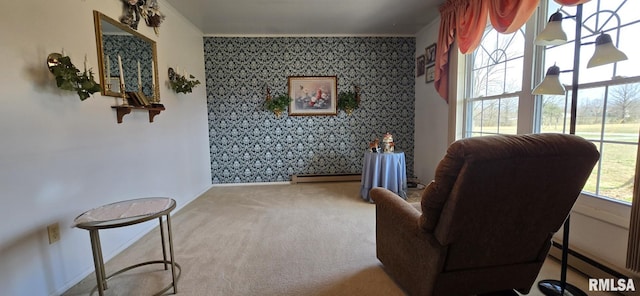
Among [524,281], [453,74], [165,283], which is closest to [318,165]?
[453,74]

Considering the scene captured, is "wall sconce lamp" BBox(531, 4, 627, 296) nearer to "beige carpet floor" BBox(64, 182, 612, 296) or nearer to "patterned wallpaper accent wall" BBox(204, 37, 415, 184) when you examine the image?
"beige carpet floor" BBox(64, 182, 612, 296)

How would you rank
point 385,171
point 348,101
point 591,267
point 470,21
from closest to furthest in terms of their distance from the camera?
1. point 591,267
2. point 470,21
3. point 385,171
4. point 348,101

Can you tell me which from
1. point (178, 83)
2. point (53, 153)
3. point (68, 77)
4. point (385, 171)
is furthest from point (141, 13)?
point (385, 171)

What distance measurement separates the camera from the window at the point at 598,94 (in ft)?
5.57

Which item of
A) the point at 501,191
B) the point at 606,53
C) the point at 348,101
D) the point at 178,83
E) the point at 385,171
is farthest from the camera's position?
the point at 348,101

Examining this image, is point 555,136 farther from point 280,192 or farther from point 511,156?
point 280,192

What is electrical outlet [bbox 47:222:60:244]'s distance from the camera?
5.69 feet

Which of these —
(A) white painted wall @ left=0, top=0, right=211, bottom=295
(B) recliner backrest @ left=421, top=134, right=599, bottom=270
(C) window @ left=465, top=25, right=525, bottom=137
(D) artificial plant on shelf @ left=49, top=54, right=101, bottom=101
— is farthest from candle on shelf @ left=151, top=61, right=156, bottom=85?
(C) window @ left=465, top=25, right=525, bottom=137

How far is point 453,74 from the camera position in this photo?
337 cm

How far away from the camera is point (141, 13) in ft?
→ 8.76

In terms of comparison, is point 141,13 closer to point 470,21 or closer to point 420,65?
point 470,21

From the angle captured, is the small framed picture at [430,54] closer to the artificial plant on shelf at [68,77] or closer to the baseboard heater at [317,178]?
the baseboard heater at [317,178]

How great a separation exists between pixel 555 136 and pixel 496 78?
1895 millimetres

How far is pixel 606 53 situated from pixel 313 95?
359 centimetres
